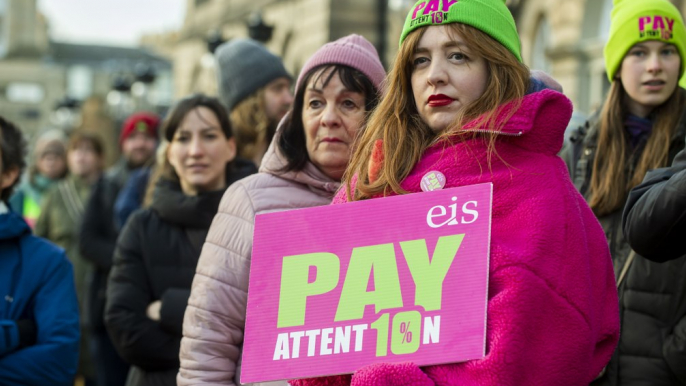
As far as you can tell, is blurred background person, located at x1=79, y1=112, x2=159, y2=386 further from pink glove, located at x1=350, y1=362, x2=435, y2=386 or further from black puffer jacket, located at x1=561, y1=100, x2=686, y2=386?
pink glove, located at x1=350, y1=362, x2=435, y2=386

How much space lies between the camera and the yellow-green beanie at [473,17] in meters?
2.63

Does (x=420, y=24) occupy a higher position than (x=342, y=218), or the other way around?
(x=420, y=24)

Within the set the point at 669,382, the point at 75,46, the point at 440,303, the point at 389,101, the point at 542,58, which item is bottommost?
the point at 669,382

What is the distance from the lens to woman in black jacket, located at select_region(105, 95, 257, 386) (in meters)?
4.41

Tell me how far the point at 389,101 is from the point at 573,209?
631mm

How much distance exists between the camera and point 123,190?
7441 millimetres

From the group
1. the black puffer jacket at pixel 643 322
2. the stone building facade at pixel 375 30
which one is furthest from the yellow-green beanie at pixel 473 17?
the stone building facade at pixel 375 30

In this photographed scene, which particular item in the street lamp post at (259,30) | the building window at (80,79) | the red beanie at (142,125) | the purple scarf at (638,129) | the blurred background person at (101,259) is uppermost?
the building window at (80,79)

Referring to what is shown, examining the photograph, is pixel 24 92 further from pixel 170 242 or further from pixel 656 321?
pixel 656 321

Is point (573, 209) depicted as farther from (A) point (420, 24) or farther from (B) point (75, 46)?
(B) point (75, 46)

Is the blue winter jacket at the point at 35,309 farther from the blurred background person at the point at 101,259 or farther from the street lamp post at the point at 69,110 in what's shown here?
the street lamp post at the point at 69,110

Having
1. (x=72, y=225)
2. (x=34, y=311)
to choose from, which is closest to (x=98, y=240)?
(x=72, y=225)

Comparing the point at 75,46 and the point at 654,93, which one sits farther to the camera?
the point at 75,46

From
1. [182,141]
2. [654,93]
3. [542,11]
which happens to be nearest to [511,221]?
[654,93]
